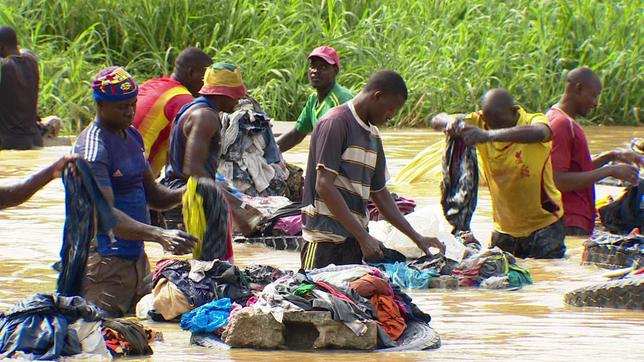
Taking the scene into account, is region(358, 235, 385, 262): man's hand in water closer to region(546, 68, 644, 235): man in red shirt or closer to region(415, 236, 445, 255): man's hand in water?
region(415, 236, 445, 255): man's hand in water

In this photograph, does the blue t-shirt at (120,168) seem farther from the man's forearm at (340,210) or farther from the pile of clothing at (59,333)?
the man's forearm at (340,210)

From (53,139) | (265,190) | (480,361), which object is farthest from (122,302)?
(53,139)

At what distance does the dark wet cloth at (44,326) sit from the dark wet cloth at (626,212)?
16.8 feet

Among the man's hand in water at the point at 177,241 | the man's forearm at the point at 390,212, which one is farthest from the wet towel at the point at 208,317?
the man's forearm at the point at 390,212

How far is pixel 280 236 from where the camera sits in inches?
395

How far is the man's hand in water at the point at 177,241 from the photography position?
6.33m

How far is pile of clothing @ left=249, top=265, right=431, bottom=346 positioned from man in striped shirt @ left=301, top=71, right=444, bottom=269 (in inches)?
16.0

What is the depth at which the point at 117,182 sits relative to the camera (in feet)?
22.1

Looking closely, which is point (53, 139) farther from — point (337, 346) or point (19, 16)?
point (337, 346)

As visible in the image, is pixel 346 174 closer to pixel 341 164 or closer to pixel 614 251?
pixel 341 164

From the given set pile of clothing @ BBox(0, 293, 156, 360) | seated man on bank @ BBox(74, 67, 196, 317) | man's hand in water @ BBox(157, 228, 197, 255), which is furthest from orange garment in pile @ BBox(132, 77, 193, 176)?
pile of clothing @ BBox(0, 293, 156, 360)

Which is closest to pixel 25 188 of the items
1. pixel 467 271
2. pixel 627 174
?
pixel 467 271

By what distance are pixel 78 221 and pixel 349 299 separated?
4.23ft

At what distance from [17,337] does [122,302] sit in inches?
38.4
